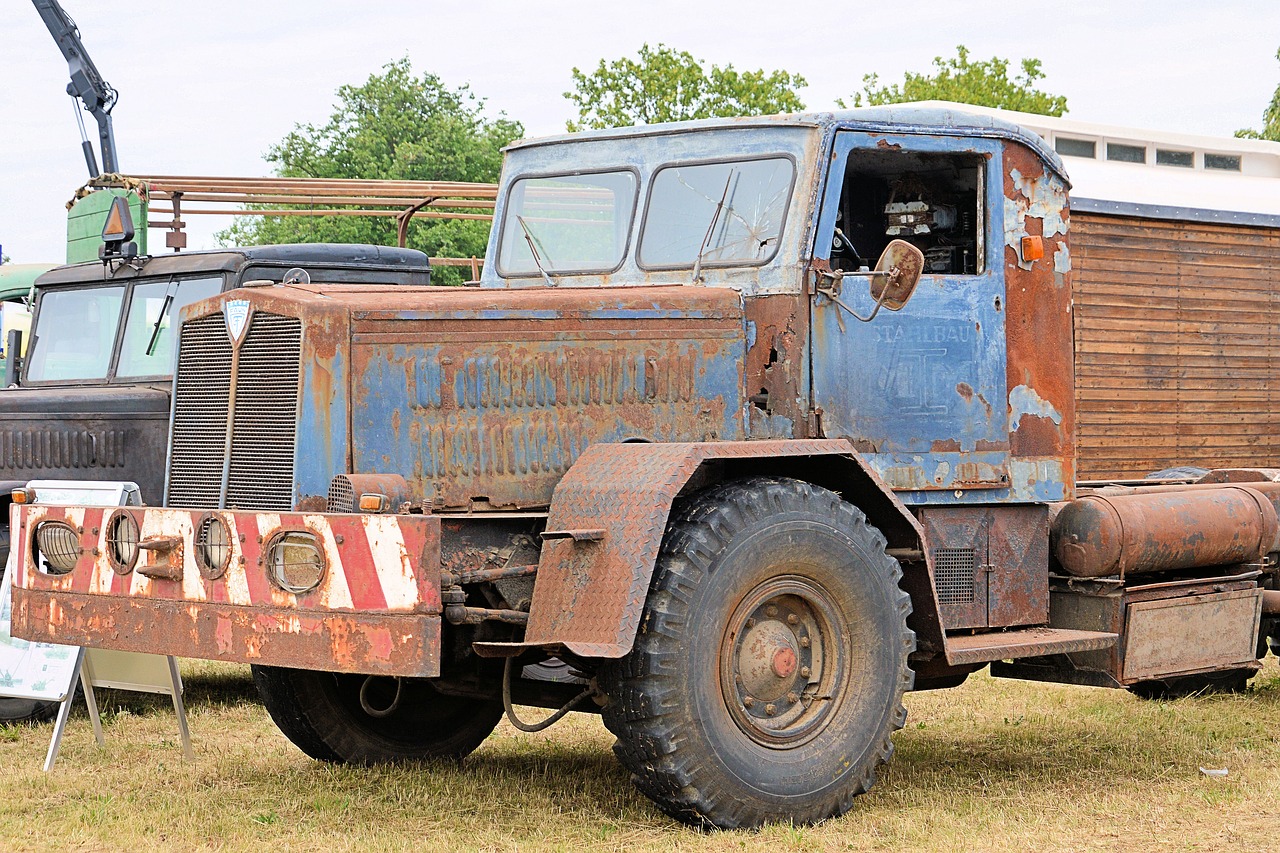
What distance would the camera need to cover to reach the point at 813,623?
19.9 ft

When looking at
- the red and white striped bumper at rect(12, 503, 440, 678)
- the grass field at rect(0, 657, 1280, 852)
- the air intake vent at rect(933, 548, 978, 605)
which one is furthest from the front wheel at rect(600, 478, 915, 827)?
the red and white striped bumper at rect(12, 503, 440, 678)

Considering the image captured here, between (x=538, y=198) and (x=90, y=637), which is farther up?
(x=538, y=198)

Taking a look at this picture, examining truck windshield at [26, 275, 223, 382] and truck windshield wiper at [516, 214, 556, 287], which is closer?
truck windshield wiper at [516, 214, 556, 287]

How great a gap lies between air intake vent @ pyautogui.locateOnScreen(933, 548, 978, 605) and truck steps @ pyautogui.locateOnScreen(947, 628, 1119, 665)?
167 millimetres

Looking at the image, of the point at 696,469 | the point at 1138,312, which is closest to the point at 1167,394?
the point at 1138,312

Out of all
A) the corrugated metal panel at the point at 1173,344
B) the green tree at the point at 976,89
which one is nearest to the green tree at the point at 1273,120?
the green tree at the point at 976,89

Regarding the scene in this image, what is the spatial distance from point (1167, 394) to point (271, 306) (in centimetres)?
900

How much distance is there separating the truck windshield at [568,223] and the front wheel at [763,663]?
148 cm

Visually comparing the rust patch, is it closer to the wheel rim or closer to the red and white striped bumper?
the wheel rim

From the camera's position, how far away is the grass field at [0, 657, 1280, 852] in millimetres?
5664

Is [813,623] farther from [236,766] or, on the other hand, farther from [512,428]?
[236,766]

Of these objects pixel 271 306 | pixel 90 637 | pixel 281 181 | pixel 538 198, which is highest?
pixel 281 181

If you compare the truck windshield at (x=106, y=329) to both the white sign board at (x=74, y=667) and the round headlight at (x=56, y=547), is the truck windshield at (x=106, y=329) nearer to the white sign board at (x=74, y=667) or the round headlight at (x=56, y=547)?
the white sign board at (x=74, y=667)

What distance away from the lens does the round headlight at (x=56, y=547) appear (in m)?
6.06
